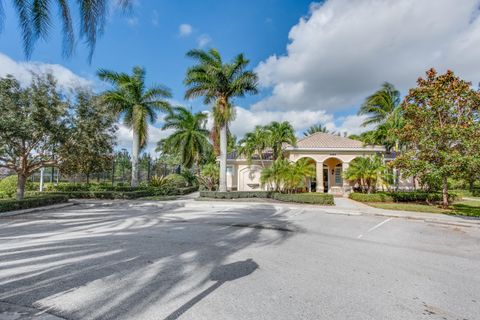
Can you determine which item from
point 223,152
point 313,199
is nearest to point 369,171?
point 313,199

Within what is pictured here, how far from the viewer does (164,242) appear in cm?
673

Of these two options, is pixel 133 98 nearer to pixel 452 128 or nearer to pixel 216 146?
pixel 216 146

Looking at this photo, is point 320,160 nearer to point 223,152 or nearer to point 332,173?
point 332,173

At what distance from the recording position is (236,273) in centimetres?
458

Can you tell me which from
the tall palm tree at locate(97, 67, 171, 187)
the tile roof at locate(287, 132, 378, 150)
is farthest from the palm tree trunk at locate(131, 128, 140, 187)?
the tile roof at locate(287, 132, 378, 150)

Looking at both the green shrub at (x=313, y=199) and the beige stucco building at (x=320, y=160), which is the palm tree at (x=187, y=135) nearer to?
the beige stucco building at (x=320, y=160)

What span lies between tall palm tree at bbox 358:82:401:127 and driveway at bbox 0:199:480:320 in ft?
61.3

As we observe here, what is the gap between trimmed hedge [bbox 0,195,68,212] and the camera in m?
11.9

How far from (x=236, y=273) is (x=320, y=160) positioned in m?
19.6

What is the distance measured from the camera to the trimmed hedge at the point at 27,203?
11908mm

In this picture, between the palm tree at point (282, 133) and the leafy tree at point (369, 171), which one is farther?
the palm tree at point (282, 133)

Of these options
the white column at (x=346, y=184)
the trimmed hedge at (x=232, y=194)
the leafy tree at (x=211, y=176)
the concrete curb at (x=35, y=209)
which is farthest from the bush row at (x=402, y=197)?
the concrete curb at (x=35, y=209)

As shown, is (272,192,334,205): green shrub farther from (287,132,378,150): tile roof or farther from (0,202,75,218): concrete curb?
(0,202,75,218): concrete curb

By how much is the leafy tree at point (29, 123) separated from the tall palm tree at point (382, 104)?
25846mm
